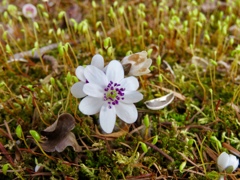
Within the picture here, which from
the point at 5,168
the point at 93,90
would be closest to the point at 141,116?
the point at 93,90

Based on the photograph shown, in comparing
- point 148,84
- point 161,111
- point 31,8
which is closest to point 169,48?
point 148,84

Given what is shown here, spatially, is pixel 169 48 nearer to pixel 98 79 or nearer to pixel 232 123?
pixel 232 123

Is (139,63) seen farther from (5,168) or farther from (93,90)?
(5,168)

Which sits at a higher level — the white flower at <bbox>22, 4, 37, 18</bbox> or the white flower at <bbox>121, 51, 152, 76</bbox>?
the white flower at <bbox>22, 4, 37, 18</bbox>

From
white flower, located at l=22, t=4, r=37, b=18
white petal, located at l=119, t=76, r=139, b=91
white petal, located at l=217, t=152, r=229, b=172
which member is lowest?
white petal, located at l=217, t=152, r=229, b=172

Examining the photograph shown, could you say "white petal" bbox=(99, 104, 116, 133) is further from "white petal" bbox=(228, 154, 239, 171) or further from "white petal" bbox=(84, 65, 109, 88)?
"white petal" bbox=(228, 154, 239, 171)

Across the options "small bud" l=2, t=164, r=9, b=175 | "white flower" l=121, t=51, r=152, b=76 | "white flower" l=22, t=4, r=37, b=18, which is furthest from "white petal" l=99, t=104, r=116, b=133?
"white flower" l=22, t=4, r=37, b=18

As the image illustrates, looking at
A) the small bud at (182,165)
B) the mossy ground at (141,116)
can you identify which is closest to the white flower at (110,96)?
the mossy ground at (141,116)
